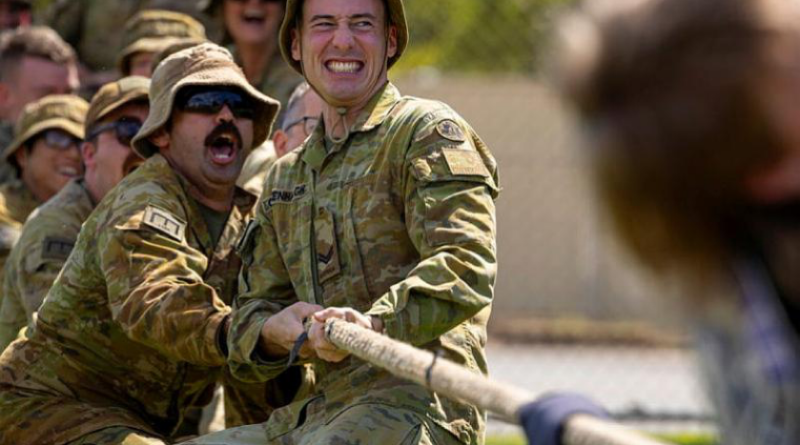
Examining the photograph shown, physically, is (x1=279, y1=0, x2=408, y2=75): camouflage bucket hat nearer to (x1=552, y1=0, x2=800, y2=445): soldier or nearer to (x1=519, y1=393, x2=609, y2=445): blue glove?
(x1=519, y1=393, x2=609, y2=445): blue glove

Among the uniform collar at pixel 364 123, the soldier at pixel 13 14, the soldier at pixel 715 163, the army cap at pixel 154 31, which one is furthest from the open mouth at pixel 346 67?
the soldier at pixel 13 14

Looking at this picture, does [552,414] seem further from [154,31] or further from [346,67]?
[154,31]

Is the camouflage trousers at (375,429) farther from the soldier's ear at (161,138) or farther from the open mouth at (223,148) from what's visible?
the soldier's ear at (161,138)

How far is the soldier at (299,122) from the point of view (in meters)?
6.57

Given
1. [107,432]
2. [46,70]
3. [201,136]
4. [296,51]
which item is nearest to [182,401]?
[107,432]

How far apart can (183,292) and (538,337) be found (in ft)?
44.7

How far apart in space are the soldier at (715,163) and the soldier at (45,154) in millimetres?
6694

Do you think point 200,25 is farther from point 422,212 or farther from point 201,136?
point 422,212

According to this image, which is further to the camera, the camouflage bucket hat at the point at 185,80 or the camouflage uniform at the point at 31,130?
the camouflage uniform at the point at 31,130

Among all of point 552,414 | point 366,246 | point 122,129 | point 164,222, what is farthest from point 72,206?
point 552,414

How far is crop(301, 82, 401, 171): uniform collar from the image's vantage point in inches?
207

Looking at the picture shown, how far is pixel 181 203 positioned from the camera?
586 cm

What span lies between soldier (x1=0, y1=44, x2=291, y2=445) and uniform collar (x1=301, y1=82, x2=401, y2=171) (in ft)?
2.08

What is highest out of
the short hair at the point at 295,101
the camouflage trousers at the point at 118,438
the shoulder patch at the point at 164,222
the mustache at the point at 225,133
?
the short hair at the point at 295,101
